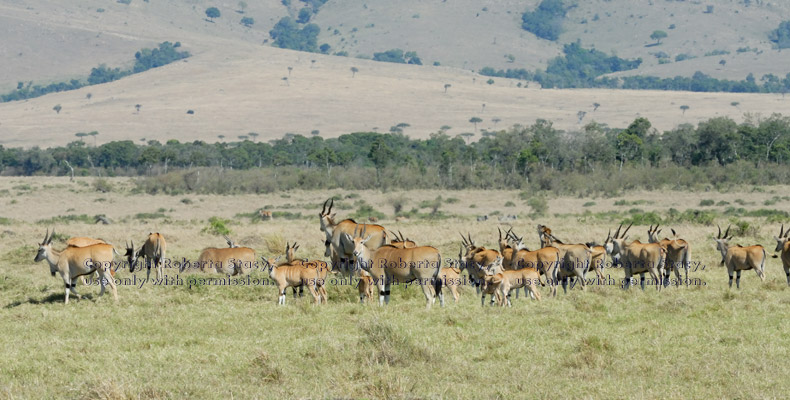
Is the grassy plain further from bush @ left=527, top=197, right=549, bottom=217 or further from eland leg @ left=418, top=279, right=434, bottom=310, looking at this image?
bush @ left=527, top=197, right=549, bottom=217

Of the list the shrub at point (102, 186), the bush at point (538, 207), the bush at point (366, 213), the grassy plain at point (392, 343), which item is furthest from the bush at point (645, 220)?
the shrub at point (102, 186)

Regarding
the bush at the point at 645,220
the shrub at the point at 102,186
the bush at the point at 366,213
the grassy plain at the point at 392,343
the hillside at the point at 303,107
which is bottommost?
the shrub at the point at 102,186

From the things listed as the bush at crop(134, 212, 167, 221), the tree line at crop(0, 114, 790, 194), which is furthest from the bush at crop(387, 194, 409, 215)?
the bush at crop(134, 212, 167, 221)

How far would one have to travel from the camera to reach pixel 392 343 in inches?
443

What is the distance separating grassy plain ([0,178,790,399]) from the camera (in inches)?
386

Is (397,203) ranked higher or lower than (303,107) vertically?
lower

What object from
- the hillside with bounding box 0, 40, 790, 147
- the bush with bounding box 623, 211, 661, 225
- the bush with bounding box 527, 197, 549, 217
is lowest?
the bush with bounding box 527, 197, 549, 217

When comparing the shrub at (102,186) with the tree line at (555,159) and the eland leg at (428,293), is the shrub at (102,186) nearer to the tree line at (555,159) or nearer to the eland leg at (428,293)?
the tree line at (555,159)

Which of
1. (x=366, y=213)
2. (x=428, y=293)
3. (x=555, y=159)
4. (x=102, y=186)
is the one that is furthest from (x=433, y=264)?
(x=555, y=159)

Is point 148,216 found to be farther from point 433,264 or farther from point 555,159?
point 433,264

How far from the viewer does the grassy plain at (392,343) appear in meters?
9.80

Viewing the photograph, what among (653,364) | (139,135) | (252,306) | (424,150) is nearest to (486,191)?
(424,150)

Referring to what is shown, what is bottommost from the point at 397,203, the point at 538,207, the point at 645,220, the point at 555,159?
the point at 397,203

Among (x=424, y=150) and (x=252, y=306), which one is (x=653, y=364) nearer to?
(x=252, y=306)
